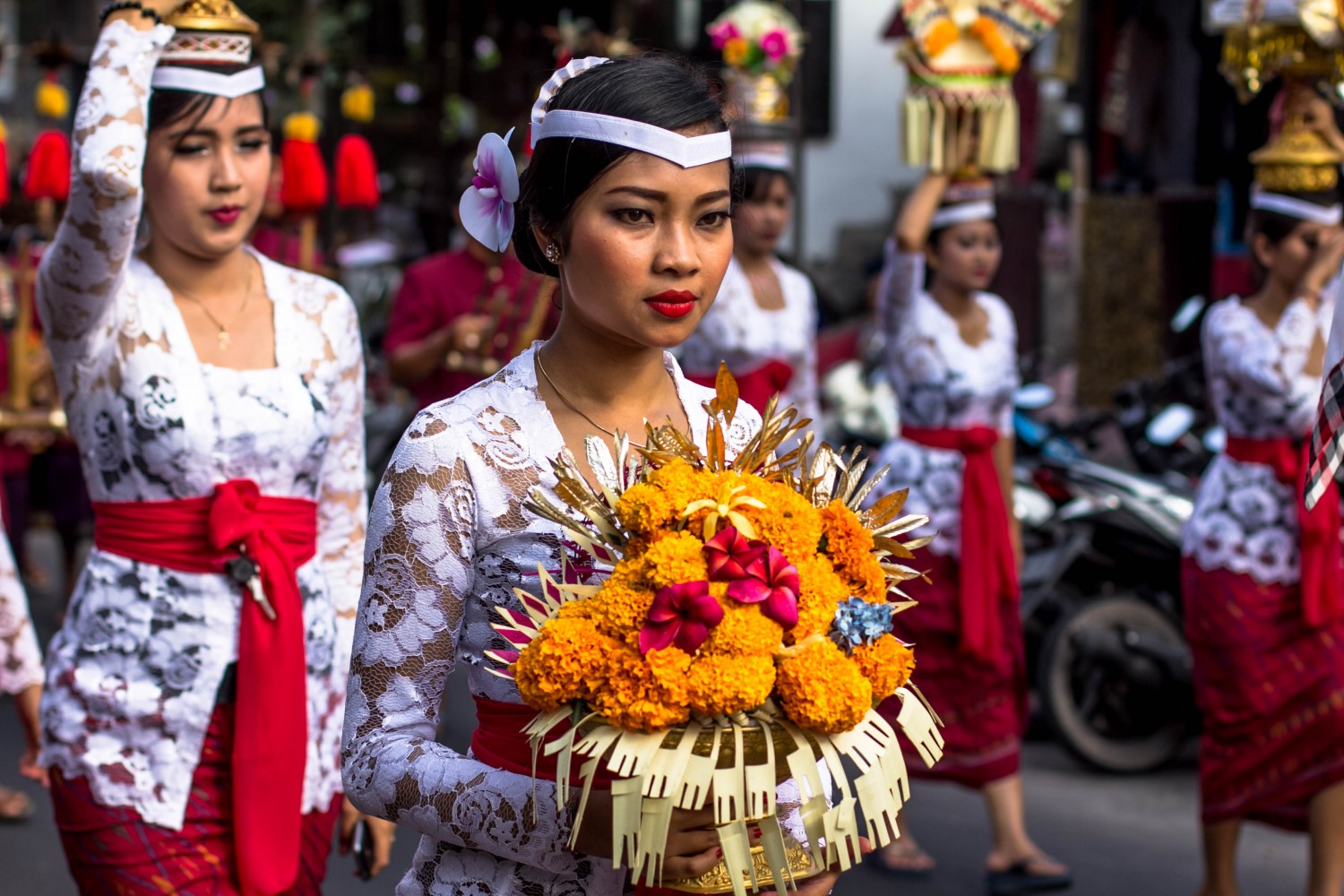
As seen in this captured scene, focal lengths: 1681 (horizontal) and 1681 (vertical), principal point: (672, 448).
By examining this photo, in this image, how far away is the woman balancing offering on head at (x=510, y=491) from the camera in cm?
214

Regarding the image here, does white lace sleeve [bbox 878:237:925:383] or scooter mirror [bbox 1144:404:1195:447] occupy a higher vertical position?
white lace sleeve [bbox 878:237:925:383]

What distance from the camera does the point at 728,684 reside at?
1.77 meters

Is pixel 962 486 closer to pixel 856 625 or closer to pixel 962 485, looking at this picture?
pixel 962 485

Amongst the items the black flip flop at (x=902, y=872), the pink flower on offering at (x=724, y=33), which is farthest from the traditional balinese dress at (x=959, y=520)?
the pink flower on offering at (x=724, y=33)

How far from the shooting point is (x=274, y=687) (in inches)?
130

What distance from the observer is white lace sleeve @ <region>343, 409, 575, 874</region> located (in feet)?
6.95

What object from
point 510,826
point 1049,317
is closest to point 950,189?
point 510,826

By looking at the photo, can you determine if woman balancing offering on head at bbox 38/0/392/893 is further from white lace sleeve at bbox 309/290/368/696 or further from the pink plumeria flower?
the pink plumeria flower

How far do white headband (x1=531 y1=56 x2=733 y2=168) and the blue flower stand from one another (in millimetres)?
632

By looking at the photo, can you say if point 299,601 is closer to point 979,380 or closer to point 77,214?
point 77,214

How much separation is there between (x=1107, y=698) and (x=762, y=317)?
6.54ft

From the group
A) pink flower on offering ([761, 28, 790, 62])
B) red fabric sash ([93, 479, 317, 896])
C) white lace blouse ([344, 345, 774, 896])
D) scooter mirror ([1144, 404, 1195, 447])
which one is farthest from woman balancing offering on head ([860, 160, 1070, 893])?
white lace blouse ([344, 345, 774, 896])

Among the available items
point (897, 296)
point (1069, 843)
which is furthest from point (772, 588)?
point (1069, 843)

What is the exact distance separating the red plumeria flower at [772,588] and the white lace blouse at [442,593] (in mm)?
339
